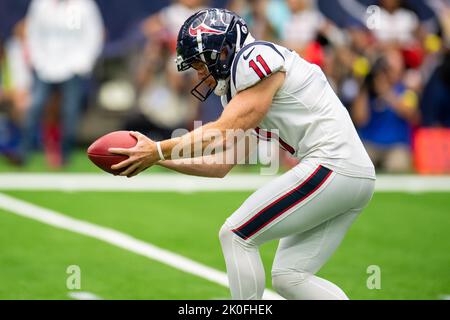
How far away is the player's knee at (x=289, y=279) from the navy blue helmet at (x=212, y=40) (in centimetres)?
103

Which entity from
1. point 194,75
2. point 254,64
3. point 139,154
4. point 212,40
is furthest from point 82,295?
point 194,75

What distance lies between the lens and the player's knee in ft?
16.1

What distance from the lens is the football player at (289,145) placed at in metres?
4.75

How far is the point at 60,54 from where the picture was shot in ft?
42.2

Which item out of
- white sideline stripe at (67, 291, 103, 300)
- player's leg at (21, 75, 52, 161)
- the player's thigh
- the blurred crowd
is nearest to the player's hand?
the player's thigh

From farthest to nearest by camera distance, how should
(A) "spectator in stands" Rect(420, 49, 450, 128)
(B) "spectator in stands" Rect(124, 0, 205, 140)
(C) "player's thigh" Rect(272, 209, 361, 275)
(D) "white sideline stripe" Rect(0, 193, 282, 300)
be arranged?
(B) "spectator in stands" Rect(124, 0, 205, 140) → (A) "spectator in stands" Rect(420, 49, 450, 128) → (D) "white sideline stripe" Rect(0, 193, 282, 300) → (C) "player's thigh" Rect(272, 209, 361, 275)

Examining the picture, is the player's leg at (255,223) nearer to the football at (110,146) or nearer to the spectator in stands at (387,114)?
the football at (110,146)

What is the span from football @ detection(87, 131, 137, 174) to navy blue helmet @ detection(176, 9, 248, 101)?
482 mm

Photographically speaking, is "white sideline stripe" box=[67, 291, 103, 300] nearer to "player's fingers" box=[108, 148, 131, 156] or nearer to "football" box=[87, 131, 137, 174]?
"football" box=[87, 131, 137, 174]

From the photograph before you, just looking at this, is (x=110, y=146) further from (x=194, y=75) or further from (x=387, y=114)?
(x=387, y=114)

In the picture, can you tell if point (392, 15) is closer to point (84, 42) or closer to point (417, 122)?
point (417, 122)

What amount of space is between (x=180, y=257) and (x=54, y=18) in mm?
6049

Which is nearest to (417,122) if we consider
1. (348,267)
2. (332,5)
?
(332,5)

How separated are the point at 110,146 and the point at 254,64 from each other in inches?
32.5
